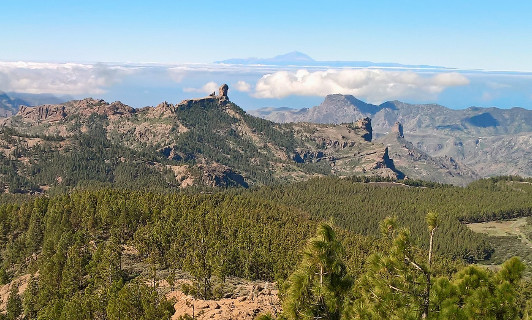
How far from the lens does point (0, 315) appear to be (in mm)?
96500

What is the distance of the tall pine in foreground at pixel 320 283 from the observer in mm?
24531

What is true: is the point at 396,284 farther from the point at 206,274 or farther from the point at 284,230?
the point at 284,230

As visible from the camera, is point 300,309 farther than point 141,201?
No

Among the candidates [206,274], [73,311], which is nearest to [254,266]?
[206,274]

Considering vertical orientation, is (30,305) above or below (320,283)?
below

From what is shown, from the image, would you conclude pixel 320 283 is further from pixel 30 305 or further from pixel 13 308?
pixel 13 308

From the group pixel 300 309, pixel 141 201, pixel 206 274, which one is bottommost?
pixel 141 201

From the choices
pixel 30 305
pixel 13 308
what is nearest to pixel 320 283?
pixel 30 305

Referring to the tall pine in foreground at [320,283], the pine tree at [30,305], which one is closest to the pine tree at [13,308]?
the pine tree at [30,305]

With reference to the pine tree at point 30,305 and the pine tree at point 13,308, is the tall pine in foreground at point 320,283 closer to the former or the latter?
the pine tree at point 30,305

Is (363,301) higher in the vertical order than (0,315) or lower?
higher

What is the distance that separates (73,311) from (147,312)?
68.8ft

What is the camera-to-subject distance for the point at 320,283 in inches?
973

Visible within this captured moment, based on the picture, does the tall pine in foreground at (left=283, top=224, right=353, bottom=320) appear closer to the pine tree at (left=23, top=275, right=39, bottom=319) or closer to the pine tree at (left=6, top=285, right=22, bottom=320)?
the pine tree at (left=23, top=275, right=39, bottom=319)
